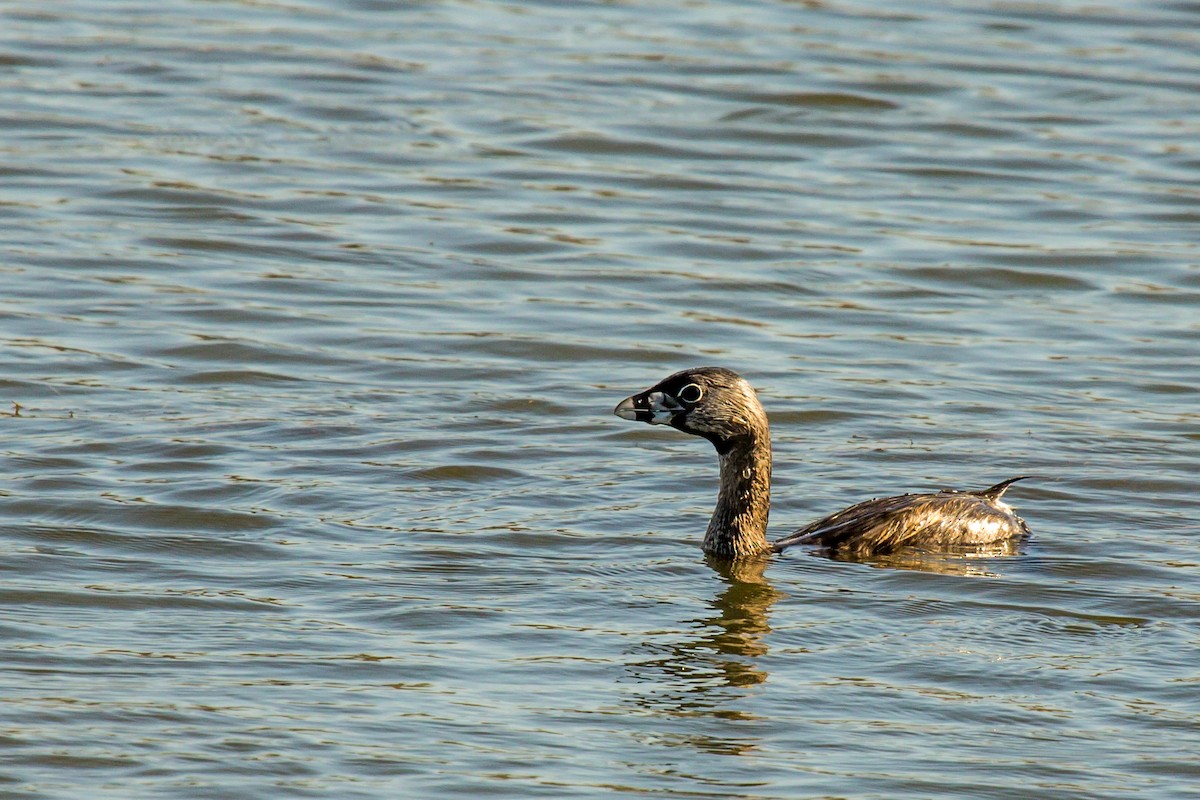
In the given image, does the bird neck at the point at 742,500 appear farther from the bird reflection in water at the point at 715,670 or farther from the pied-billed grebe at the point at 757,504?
the bird reflection in water at the point at 715,670

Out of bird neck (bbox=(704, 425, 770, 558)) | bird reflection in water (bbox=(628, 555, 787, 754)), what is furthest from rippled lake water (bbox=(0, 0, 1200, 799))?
bird neck (bbox=(704, 425, 770, 558))

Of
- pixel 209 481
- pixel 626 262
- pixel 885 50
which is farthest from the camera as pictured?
pixel 885 50

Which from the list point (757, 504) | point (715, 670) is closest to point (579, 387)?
point (757, 504)

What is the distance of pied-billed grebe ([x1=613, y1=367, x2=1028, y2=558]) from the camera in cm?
1043

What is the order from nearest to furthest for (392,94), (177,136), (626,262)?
(626,262) → (177,136) → (392,94)

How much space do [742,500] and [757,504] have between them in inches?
3.8

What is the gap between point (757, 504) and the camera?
10664 mm

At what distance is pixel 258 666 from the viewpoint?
8477 mm

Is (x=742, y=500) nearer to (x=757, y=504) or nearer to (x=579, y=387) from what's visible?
(x=757, y=504)

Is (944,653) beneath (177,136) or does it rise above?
beneath

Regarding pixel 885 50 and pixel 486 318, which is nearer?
pixel 486 318

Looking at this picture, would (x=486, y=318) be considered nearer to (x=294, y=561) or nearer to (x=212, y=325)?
(x=212, y=325)

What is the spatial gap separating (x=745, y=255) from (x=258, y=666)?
31.0ft

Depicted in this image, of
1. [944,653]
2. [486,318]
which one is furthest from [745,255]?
[944,653]
